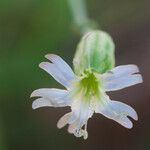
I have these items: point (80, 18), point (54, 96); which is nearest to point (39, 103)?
point (54, 96)

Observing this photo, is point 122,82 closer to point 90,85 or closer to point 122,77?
point 122,77

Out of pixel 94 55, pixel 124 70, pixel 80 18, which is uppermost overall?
pixel 80 18

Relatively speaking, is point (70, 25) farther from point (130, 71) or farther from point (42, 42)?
point (130, 71)

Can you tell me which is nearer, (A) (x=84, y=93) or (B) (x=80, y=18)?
(A) (x=84, y=93)

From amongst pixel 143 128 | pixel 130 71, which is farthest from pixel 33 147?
pixel 130 71

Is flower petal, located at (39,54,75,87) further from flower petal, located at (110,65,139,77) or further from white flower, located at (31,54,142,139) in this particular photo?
flower petal, located at (110,65,139,77)

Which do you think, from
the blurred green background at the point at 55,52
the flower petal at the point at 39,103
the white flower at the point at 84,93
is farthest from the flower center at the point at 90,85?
the blurred green background at the point at 55,52

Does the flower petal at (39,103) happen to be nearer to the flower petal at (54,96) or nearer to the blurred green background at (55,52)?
the flower petal at (54,96)
